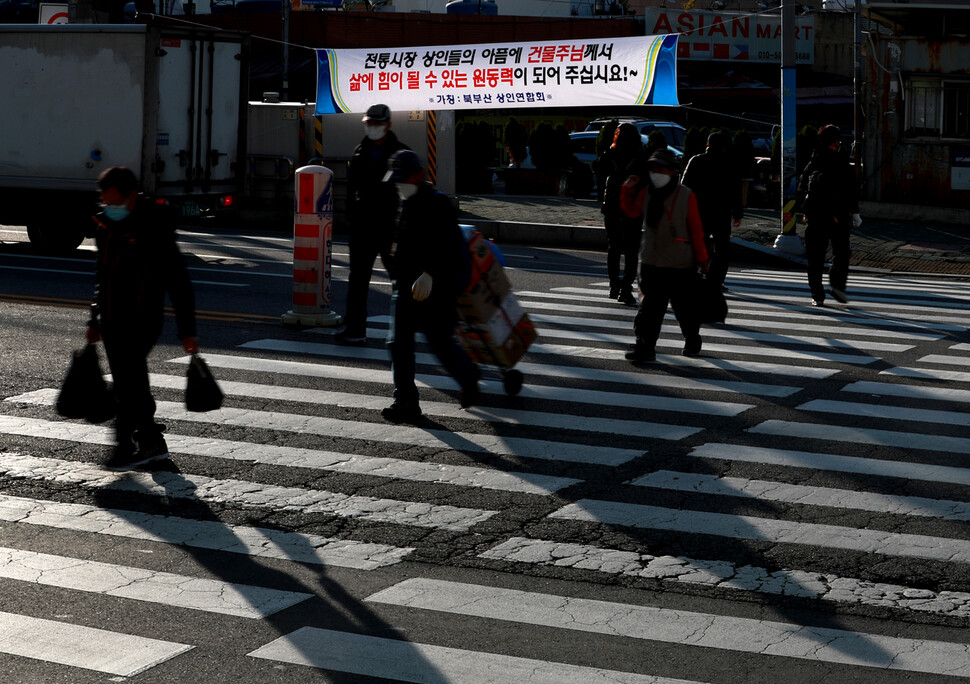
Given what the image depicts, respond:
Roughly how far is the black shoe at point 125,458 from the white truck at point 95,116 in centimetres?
1099

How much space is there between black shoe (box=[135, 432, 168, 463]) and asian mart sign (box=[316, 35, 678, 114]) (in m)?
14.2

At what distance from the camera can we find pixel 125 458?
727cm

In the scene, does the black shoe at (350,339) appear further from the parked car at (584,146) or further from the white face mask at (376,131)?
the parked car at (584,146)

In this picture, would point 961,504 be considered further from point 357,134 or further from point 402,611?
point 357,134

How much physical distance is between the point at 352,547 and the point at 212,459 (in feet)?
5.87

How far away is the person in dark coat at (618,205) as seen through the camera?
13.3 m

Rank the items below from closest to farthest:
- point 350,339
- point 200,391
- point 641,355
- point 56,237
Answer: point 200,391, point 641,355, point 350,339, point 56,237

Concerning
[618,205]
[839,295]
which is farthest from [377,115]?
[839,295]

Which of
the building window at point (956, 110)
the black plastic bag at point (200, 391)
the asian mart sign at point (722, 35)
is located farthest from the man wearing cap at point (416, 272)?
the asian mart sign at point (722, 35)

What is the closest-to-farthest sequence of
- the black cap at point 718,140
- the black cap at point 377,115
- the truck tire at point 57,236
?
the black cap at point 377,115 → the black cap at point 718,140 → the truck tire at point 57,236

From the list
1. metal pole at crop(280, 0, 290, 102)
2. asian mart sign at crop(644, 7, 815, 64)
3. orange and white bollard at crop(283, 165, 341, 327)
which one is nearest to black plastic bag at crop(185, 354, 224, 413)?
orange and white bollard at crop(283, 165, 341, 327)

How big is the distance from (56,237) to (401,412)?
36.9ft

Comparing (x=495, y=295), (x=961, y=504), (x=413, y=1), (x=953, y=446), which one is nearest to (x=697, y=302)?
(x=495, y=295)

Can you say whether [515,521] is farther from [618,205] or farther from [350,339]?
[618,205]
